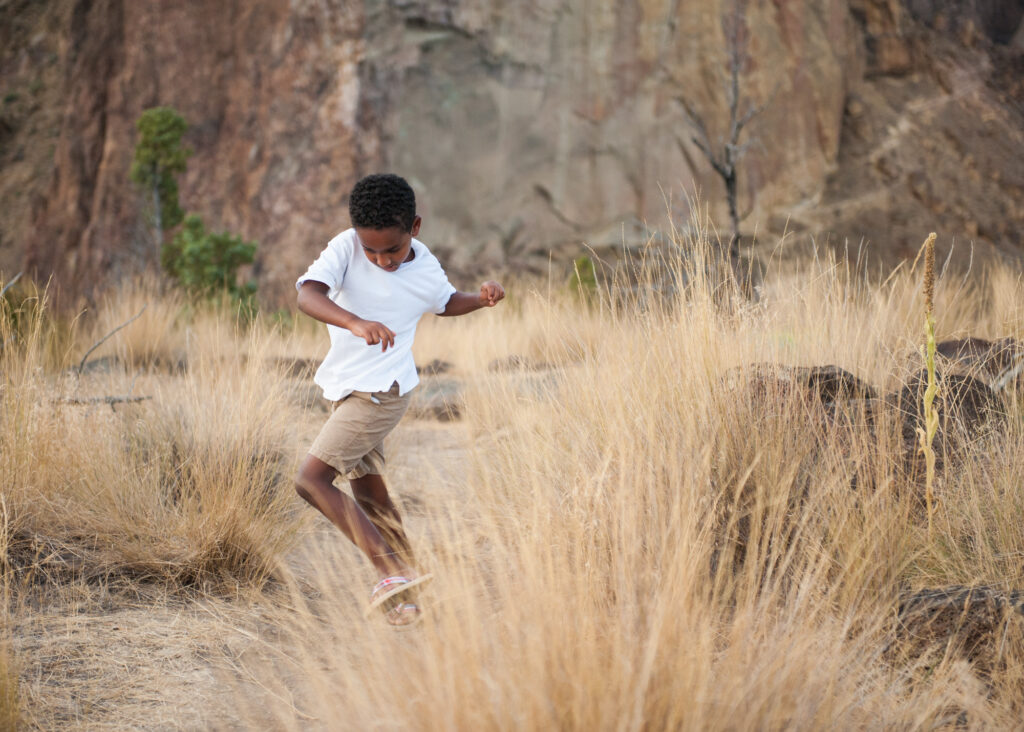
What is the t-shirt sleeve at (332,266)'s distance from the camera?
257 centimetres

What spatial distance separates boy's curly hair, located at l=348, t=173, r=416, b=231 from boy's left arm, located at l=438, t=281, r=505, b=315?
32cm

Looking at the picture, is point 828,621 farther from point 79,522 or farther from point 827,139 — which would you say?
point 827,139

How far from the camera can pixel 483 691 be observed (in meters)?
1.56

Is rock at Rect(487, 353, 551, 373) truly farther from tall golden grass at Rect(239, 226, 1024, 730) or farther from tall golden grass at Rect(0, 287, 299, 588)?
tall golden grass at Rect(0, 287, 299, 588)

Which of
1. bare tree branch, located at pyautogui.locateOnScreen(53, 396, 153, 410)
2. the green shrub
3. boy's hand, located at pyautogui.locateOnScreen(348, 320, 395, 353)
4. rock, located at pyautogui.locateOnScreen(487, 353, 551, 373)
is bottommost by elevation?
rock, located at pyautogui.locateOnScreen(487, 353, 551, 373)

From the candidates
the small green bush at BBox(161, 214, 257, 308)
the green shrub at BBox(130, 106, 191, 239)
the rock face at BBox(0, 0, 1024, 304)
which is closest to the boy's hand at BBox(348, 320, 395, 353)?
the small green bush at BBox(161, 214, 257, 308)

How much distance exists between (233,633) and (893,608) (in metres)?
1.85

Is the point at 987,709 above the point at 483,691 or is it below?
below

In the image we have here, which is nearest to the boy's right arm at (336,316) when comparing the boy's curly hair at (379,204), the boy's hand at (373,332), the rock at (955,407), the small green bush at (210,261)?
the boy's hand at (373,332)

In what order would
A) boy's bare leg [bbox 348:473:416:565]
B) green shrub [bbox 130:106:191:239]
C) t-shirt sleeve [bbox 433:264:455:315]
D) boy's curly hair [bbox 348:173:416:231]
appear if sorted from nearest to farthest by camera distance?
boy's curly hair [bbox 348:173:416:231] < t-shirt sleeve [bbox 433:264:455:315] < boy's bare leg [bbox 348:473:416:565] < green shrub [bbox 130:106:191:239]

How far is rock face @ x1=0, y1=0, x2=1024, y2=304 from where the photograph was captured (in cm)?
1221

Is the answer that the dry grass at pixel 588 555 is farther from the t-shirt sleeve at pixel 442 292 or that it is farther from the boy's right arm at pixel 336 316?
the t-shirt sleeve at pixel 442 292

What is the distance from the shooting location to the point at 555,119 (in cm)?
1302

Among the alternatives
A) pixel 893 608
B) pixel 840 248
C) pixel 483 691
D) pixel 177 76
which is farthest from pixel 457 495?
pixel 177 76
